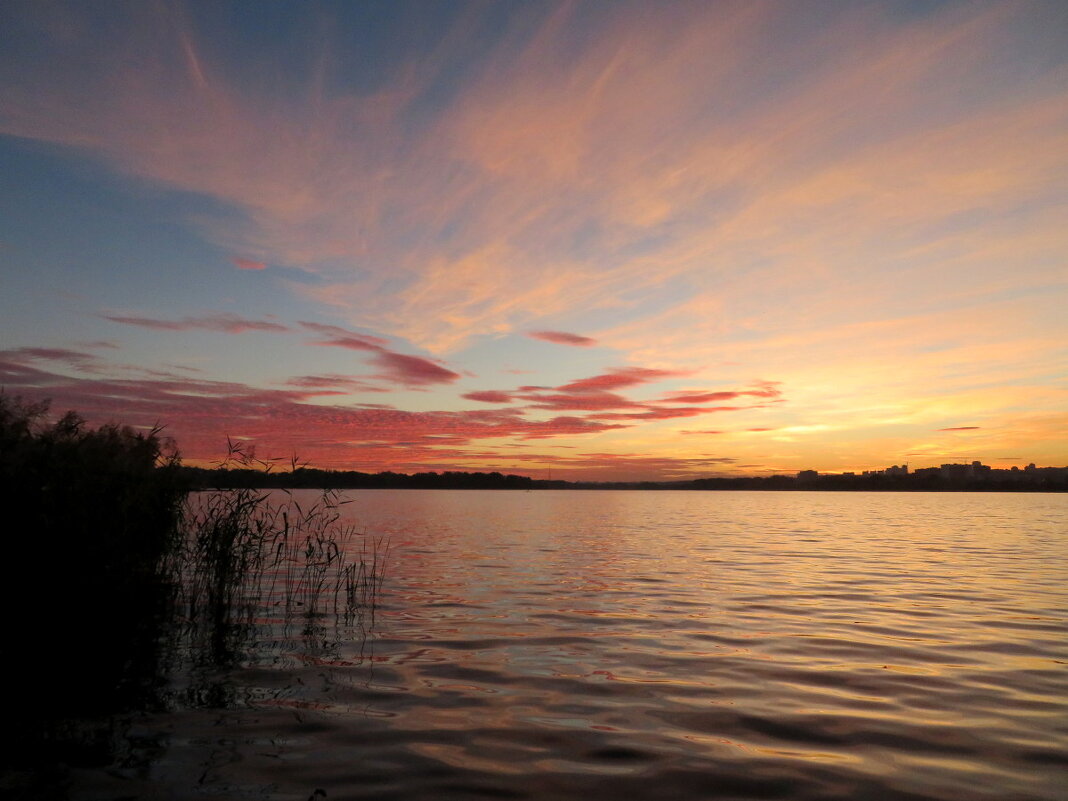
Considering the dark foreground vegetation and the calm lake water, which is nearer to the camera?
the calm lake water

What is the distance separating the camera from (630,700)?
9125 millimetres

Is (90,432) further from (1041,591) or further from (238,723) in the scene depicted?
(1041,591)

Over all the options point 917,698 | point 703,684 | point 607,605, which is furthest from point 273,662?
point 917,698

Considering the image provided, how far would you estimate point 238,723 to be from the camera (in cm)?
820

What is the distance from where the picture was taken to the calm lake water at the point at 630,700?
21.7 ft

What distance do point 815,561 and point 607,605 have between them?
44.1 ft

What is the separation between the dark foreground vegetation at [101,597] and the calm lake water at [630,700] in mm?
459

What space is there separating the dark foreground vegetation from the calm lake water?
0.46 m

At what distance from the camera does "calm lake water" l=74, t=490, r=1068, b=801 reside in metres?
6.63

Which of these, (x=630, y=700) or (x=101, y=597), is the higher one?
(x=101, y=597)

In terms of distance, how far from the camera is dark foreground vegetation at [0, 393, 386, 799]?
7.98 m

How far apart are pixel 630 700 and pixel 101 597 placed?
33.2 feet

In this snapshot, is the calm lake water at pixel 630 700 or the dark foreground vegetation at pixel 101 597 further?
the dark foreground vegetation at pixel 101 597

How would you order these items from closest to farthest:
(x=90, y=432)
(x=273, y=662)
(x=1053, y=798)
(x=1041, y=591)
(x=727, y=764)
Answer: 1. (x=1053, y=798)
2. (x=727, y=764)
3. (x=273, y=662)
4. (x=90, y=432)
5. (x=1041, y=591)
